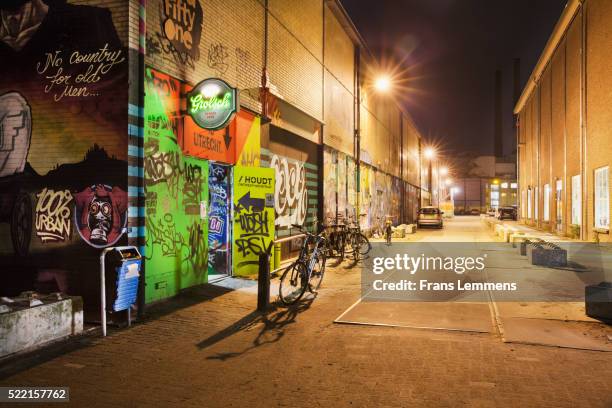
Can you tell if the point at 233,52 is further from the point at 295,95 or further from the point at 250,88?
the point at 295,95

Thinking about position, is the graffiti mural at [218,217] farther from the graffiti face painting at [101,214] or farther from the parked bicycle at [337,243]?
the parked bicycle at [337,243]

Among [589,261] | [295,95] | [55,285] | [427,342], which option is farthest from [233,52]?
[589,261]

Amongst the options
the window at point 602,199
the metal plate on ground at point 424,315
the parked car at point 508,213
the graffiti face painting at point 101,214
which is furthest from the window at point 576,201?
the parked car at point 508,213

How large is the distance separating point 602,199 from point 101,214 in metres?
20.4

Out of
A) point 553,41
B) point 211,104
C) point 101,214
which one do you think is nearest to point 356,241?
point 211,104

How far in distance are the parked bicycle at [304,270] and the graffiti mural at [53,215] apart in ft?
12.5

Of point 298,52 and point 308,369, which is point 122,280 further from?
point 298,52

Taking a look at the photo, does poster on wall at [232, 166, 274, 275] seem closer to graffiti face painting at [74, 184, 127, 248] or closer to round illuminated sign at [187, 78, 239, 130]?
round illuminated sign at [187, 78, 239, 130]

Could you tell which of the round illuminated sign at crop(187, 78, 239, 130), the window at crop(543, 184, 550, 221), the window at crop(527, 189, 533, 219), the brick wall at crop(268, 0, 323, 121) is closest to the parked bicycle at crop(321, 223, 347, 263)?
the brick wall at crop(268, 0, 323, 121)

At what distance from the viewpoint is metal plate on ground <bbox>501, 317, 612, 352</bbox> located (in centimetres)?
592

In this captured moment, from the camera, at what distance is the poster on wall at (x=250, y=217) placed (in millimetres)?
10828

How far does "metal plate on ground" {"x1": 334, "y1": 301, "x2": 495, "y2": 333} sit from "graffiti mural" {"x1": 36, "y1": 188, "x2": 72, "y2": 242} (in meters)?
4.83

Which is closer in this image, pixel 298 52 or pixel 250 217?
pixel 250 217

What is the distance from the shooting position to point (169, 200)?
844 cm
